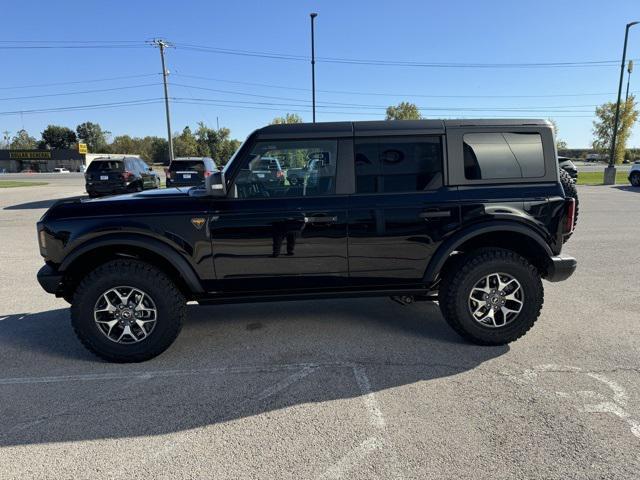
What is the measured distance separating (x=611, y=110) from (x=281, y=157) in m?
67.7

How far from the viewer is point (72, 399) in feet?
10.3

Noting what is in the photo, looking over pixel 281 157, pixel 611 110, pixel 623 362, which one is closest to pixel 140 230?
pixel 281 157

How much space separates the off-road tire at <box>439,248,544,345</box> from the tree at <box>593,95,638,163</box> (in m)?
55.9

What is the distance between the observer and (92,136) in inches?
4628

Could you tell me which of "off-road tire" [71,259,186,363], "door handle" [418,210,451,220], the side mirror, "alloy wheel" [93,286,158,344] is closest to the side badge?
the side mirror

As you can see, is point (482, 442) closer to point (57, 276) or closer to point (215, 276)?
point (215, 276)

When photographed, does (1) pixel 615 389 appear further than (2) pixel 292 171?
No

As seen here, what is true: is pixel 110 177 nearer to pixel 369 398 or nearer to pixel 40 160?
pixel 369 398

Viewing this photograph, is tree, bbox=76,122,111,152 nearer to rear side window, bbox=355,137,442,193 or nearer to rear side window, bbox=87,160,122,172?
rear side window, bbox=87,160,122,172

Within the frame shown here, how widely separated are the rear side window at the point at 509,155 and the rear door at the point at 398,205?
0.38 metres

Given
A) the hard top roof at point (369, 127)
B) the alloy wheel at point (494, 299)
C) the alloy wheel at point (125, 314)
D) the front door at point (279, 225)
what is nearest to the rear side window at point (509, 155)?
the hard top roof at point (369, 127)

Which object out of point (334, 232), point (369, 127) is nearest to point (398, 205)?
point (334, 232)

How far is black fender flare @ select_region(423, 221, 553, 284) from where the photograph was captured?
374 centimetres

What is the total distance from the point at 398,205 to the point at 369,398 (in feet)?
5.18
